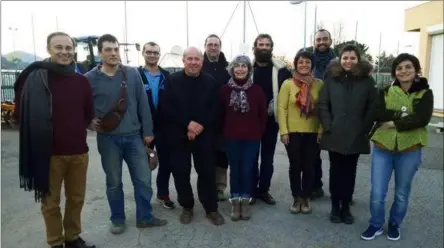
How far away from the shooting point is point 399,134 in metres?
3.45

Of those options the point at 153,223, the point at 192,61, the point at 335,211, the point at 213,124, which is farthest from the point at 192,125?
the point at 335,211

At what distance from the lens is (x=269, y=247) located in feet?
11.5

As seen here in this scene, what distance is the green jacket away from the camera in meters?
3.39

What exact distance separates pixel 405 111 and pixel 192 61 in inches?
88.6

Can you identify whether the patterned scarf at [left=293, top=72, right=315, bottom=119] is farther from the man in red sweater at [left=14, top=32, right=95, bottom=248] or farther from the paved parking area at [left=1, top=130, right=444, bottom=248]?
the man in red sweater at [left=14, top=32, right=95, bottom=248]

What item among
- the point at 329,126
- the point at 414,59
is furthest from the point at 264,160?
the point at 414,59

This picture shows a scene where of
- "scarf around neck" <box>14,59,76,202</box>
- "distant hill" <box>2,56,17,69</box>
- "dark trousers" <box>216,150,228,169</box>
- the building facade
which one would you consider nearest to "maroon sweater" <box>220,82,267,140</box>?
"dark trousers" <box>216,150,228,169</box>

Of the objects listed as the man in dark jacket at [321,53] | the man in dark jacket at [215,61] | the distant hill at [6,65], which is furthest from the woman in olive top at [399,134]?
the distant hill at [6,65]

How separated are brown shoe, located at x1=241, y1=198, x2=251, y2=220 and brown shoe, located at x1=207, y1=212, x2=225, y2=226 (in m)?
0.27

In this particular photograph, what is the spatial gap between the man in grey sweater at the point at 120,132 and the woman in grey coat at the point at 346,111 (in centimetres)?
203

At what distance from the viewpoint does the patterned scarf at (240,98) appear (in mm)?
4035

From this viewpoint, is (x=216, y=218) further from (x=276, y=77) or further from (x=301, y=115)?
(x=276, y=77)

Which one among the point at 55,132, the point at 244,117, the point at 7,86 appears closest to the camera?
the point at 55,132

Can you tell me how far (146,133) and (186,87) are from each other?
0.67 metres
